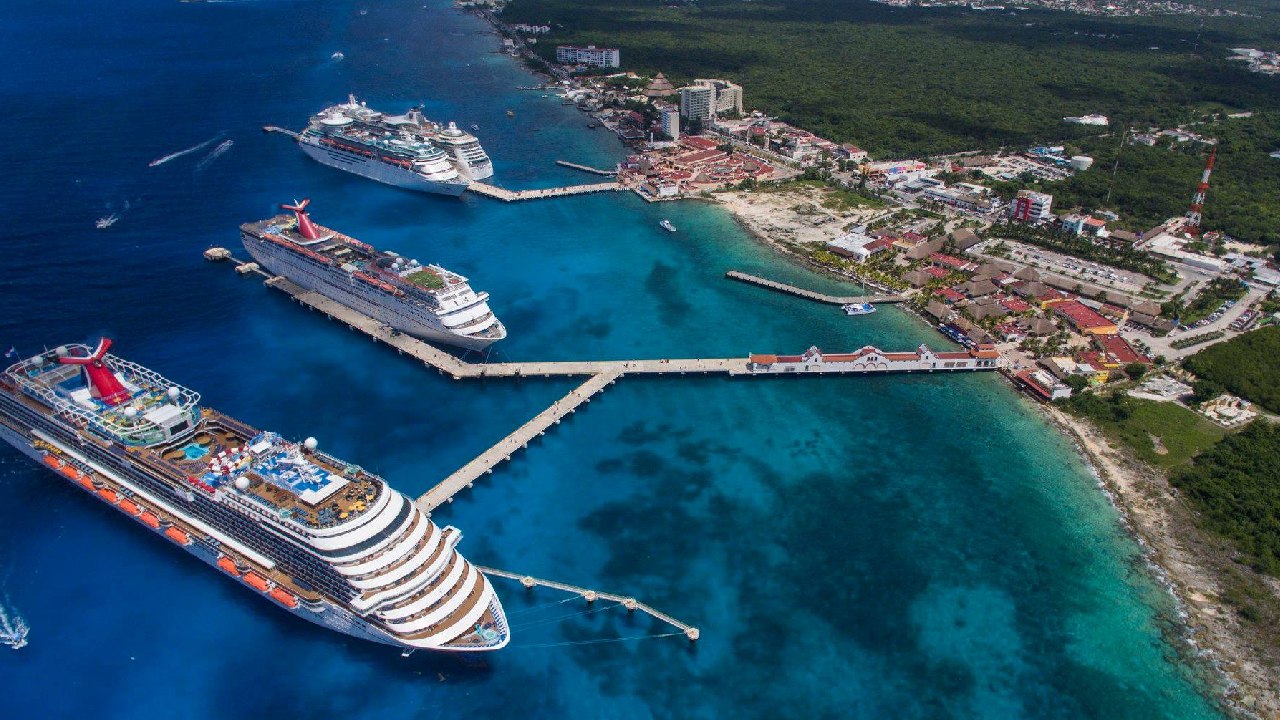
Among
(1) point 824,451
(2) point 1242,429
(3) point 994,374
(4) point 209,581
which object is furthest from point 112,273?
(2) point 1242,429

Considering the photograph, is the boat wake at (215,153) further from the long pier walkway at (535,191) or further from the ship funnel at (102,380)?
the ship funnel at (102,380)

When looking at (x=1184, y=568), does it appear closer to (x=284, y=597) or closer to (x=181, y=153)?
(x=284, y=597)

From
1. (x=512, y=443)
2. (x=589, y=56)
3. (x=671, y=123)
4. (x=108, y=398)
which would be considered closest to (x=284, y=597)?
(x=512, y=443)

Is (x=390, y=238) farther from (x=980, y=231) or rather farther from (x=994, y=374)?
(x=980, y=231)

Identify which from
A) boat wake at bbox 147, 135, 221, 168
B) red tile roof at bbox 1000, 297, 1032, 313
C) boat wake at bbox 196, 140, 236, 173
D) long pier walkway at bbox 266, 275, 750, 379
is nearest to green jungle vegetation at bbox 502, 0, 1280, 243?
red tile roof at bbox 1000, 297, 1032, 313

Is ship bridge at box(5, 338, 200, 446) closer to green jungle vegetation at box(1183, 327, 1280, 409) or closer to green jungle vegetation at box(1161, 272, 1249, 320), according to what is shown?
green jungle vegetation at box(1183, 327, 1280, 409)
